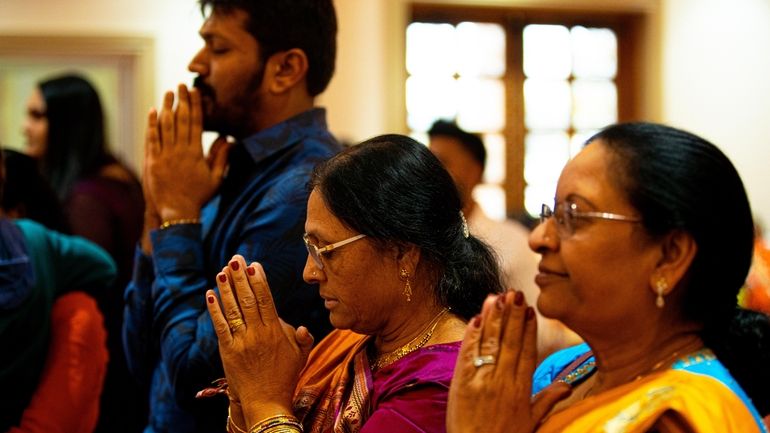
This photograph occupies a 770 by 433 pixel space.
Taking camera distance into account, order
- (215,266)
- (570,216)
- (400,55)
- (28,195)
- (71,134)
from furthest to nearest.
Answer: (400,55) < (71,134) < (28,195) < (215,266) < (570,216)

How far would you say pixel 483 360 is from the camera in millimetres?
1350

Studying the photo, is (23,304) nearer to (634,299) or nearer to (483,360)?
(483,360)

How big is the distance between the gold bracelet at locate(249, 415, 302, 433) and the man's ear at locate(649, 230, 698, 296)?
1.97 feet

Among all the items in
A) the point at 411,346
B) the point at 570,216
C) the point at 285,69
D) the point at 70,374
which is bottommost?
the point at 70,374

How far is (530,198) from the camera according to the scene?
6.31 metres

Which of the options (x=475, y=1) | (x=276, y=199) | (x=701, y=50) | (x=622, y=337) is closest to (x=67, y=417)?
(x=276, y=199)

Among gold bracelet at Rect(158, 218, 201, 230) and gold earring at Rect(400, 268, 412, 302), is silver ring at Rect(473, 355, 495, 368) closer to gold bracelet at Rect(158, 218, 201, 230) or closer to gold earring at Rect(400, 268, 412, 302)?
gold earring at Rect(400, 268, 412, 302)

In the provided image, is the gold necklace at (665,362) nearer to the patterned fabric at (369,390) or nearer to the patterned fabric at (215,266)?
the patterned fabric at (369,390)

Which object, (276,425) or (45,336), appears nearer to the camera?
(276,425)

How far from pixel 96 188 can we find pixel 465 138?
1524 millimetres

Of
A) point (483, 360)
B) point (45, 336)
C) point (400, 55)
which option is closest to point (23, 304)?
point (45, 336)

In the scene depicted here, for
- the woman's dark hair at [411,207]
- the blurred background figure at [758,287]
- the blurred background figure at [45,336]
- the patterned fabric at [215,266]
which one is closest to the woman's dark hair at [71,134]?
the blurred background figure at [45,336]

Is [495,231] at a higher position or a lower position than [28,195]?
lower

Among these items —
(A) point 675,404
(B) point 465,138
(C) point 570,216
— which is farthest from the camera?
(B) point 465,138
